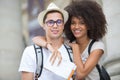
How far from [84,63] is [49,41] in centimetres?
52

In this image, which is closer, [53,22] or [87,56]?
[53,22]

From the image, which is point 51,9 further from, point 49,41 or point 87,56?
point 87,56

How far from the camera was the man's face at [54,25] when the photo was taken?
4.46 metres

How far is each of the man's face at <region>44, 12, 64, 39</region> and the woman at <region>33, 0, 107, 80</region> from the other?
32 centimetres

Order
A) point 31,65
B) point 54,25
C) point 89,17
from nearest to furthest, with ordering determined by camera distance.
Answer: point 31,65, point 54,25, point 89,17

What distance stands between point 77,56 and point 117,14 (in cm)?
405

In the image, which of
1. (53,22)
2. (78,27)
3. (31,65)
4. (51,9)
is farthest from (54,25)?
(31,65)

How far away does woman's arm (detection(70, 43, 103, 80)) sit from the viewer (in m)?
4.52

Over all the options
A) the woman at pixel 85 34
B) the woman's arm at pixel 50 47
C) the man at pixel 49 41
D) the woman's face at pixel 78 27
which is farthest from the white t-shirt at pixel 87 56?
the woman's arm at pixel 50 47

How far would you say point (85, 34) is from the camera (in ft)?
16.1

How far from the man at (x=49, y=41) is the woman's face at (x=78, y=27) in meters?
0.20

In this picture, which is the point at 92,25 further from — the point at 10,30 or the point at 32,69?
the point at 10,30

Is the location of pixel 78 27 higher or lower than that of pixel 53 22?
lower

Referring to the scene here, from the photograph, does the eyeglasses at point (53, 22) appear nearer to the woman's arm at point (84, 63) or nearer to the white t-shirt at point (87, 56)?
the woman's arm at point (84, 63)
